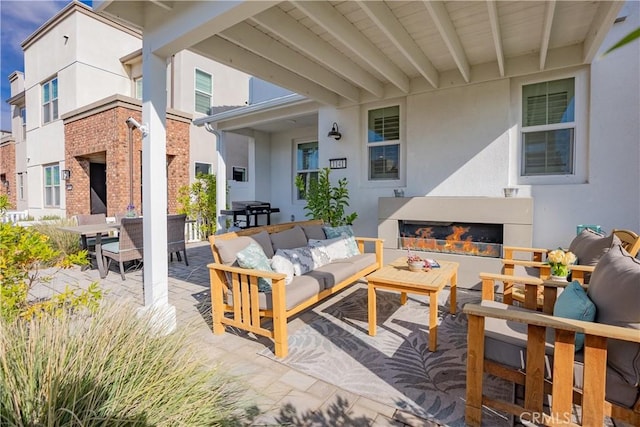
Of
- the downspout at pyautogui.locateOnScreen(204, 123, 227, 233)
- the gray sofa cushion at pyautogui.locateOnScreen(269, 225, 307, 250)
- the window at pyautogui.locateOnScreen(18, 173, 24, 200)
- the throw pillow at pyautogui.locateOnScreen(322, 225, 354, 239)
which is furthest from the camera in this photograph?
the window at pyautogui.locateOnScreen(18, 173, 24, 200)

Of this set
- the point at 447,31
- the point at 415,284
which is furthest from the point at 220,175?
the point at 415,284

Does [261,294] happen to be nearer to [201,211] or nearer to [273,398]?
[273,398]

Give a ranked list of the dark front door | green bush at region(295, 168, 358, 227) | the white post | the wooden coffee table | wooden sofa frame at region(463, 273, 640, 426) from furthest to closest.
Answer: the dark front door → green bush at region(295, 168, 358, 227) → the white post → the wooden coffee table → wooden sofa frame at region(463, 273, 640, 426)

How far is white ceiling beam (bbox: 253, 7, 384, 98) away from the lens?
3.34 m

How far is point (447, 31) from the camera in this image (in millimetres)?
3562

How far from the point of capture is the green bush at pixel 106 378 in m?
1.38

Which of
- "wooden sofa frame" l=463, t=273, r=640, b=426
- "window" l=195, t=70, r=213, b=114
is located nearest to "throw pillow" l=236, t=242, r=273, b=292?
"wooden sofa frame" l=463, t=273, r=640, b=426

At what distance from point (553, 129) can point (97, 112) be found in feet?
33.2

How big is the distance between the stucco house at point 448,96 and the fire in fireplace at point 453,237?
20 cm

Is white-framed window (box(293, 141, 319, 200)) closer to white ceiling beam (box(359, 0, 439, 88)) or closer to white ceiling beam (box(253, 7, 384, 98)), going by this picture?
white ceiling beam (box(253, 7, 384, 98))

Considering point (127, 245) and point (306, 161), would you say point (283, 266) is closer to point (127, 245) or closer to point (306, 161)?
point (127, 245)

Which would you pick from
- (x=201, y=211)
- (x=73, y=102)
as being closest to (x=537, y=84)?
(x=201, y=211)
